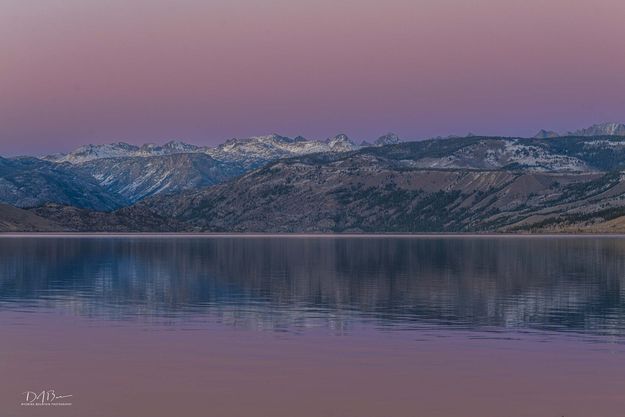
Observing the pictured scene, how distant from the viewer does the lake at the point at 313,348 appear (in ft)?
145

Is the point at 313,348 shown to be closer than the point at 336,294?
Yes

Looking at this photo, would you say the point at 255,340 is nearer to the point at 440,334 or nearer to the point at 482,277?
the point at 440,334

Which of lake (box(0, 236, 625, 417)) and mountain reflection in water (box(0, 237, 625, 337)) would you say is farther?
mountain reflection in water (box(0, 237, 625, 337))

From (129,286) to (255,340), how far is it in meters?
55.0

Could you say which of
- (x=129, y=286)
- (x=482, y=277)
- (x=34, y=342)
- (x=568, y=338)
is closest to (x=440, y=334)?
(x=568, y=338)

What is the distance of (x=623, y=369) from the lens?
176 feet

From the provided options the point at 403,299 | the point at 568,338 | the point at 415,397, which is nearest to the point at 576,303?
the point at 403,299

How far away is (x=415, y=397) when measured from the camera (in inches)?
1791

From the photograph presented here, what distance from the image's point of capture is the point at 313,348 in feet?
201

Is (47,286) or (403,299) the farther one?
(47,286)

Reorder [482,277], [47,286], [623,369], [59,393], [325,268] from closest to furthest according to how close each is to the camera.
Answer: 1. [59,393]
2. [623,369]
3. [47,286]
4. [482,277]
5. [325,268]

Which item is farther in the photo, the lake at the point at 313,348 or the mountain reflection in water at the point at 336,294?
the mountain reflection in water at the point at 336,294

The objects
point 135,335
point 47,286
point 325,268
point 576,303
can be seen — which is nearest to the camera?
point 135,335

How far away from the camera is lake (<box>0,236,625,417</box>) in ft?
145
